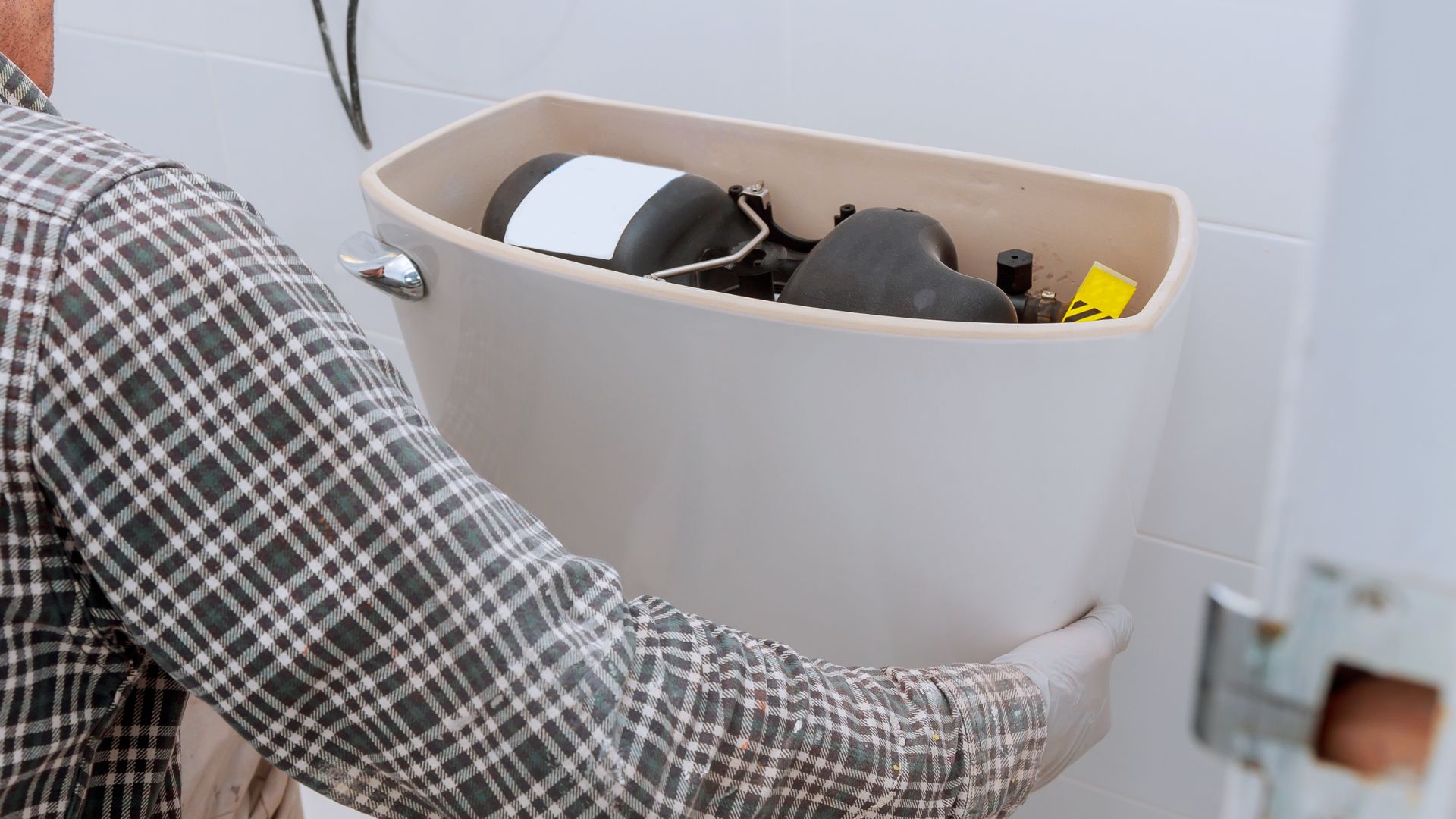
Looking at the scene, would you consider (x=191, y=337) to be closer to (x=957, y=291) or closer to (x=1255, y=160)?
(x=957, y=291)

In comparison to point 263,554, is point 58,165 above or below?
above

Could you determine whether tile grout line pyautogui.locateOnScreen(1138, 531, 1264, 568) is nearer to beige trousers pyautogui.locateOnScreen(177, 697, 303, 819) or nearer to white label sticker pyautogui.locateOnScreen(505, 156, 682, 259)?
white label sticker pyautogui.locateOnScreen(505, 156, 682, 259)

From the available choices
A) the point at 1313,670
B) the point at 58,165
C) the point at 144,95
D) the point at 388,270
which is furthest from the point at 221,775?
the point at 144,95

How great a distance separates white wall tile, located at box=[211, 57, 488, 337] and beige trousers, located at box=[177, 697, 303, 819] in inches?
24.4

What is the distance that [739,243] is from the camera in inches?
27.5

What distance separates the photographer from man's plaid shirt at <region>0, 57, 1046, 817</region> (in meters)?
0.36

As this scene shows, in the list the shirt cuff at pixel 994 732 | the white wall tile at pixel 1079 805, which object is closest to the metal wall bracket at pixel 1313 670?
the shirt cuff at pixel 994 732

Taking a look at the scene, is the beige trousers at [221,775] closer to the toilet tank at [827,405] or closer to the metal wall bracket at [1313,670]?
the toilet tank at [827,405]

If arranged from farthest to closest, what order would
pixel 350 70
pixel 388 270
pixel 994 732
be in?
pixel 350 70 → pixel 388 270 → pixel 994 732

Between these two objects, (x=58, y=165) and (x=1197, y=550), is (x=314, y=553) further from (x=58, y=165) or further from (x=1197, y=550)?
(x=1197, y=550)

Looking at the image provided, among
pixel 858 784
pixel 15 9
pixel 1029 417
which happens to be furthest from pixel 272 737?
pixel 15 9

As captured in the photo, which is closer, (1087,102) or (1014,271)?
(1014,271)

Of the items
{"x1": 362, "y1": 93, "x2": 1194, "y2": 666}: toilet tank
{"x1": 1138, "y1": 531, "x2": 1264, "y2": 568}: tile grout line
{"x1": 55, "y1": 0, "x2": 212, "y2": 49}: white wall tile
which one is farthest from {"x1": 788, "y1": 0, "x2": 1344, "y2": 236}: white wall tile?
{"x1": 55, "y1": 0, "x2": 212, "y2": 49}: white wall tile

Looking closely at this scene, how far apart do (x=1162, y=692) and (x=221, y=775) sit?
27.1 inches
